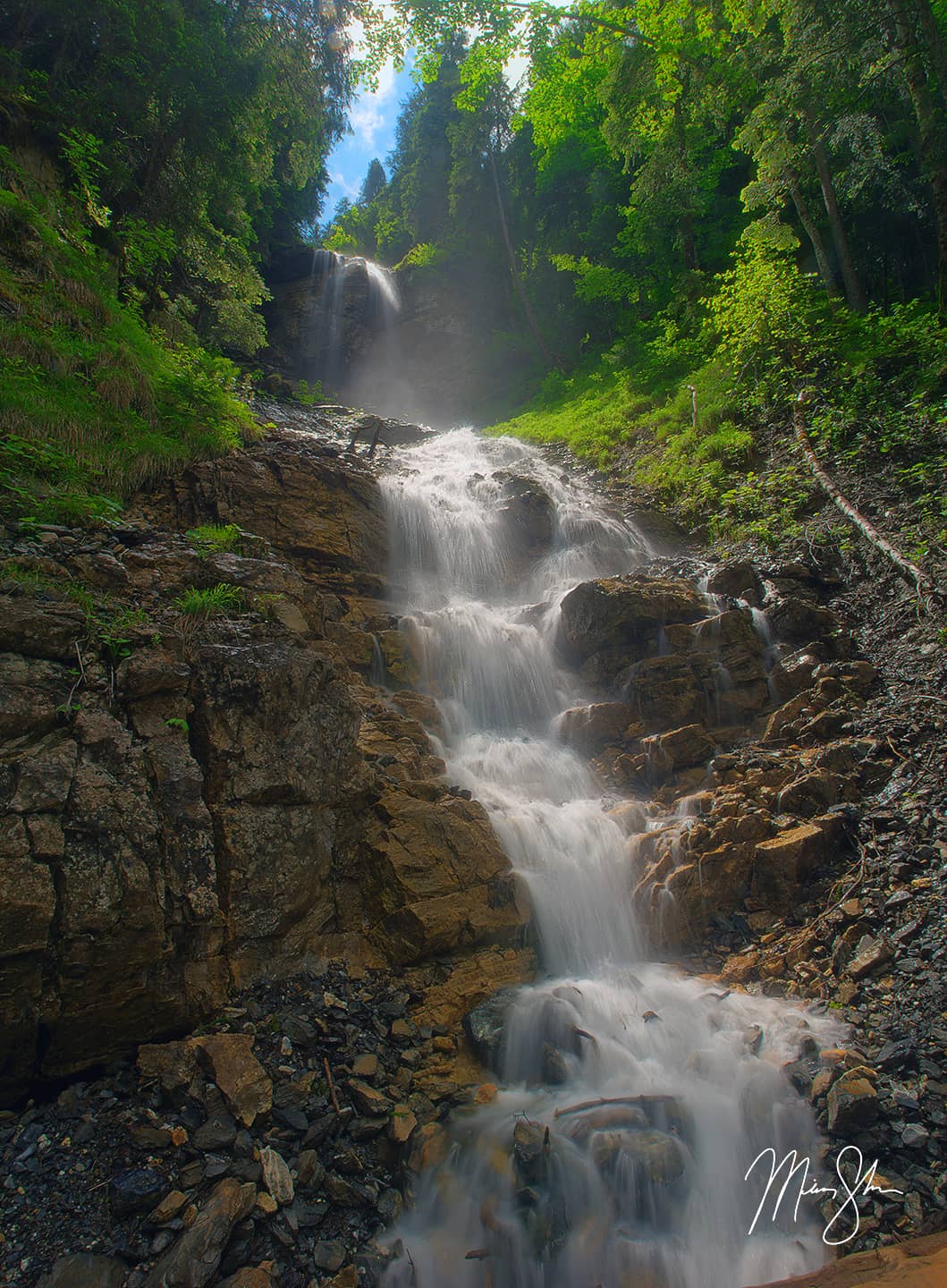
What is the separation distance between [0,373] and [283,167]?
20460 millimetres

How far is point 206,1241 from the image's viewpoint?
3.07 meters

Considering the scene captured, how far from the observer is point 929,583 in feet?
25.8

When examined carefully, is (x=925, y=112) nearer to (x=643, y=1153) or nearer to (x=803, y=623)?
(x=803, y=623)

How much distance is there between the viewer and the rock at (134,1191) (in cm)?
312

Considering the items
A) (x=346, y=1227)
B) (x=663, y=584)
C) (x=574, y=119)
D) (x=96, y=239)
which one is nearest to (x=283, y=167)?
(x=574, y=119)

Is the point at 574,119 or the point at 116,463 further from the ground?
the point at 574,119

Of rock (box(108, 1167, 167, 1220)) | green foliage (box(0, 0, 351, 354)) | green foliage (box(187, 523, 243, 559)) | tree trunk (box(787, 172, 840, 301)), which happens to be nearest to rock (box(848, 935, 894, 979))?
rock (box(108, 1167, 167, 1220))

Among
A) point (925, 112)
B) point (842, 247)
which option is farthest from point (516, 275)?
point (925, 112)

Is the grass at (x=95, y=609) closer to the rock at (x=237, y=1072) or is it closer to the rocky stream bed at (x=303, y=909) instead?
the rocky stream bed at (x=303, y=909)

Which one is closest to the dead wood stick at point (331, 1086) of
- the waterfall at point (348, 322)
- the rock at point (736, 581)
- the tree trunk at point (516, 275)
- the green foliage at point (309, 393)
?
the rock at point (736, 581)

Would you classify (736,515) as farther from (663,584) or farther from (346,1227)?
(346,1227)

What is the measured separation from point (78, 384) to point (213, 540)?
337 centimetres
